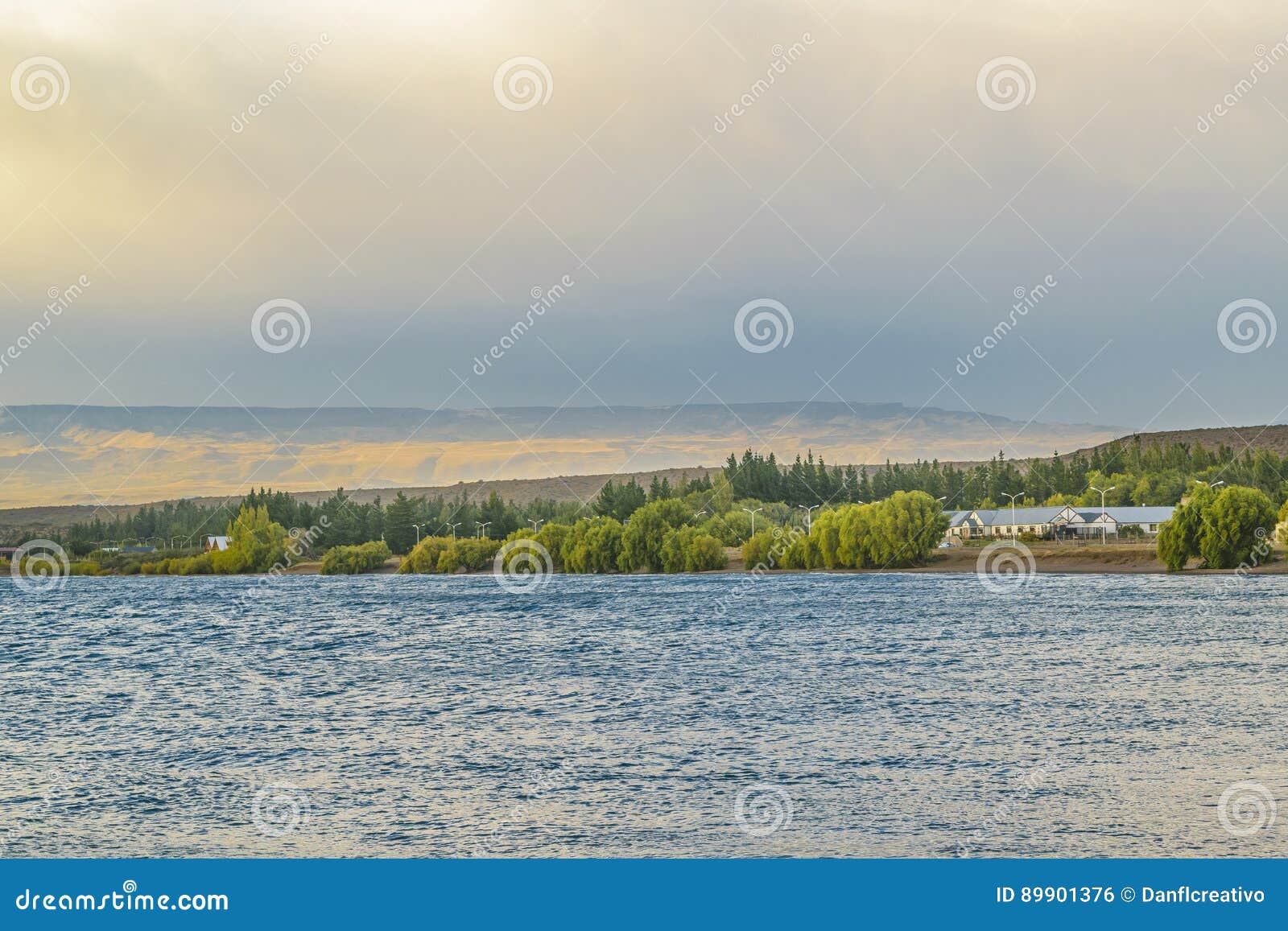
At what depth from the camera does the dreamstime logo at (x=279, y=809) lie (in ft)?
91.5

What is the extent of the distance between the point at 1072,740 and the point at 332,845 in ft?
71.8

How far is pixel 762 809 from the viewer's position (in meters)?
29.1

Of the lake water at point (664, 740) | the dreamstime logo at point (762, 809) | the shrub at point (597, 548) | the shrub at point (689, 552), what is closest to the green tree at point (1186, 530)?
the lake water at point (664, 740)

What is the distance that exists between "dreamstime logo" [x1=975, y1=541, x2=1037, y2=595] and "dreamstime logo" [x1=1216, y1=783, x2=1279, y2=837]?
11338 centimetres

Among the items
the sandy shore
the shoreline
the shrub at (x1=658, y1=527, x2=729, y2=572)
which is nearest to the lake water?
the shoreline

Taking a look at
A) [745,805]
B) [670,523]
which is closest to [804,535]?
[670,523]

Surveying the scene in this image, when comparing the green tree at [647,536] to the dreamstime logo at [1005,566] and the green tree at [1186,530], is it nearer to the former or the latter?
the dreamstime logo at [1005,566]

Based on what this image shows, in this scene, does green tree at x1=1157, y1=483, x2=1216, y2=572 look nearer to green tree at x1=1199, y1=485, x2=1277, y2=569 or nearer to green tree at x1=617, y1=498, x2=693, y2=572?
green tree at x1=1199, y1=485, x2=1277, y2=569

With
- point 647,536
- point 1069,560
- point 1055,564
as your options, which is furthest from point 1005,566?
point 647,536

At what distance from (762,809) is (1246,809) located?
32.2ft

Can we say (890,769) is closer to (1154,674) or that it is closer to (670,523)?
(1154,674)

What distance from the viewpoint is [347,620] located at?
351 feet

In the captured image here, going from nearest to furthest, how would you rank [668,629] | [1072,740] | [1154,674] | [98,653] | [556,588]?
[1072,740]
[1154,674]
[98,653]
[668,629]
[556,588]

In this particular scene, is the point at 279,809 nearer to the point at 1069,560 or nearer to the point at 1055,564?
the point at 1055,564
